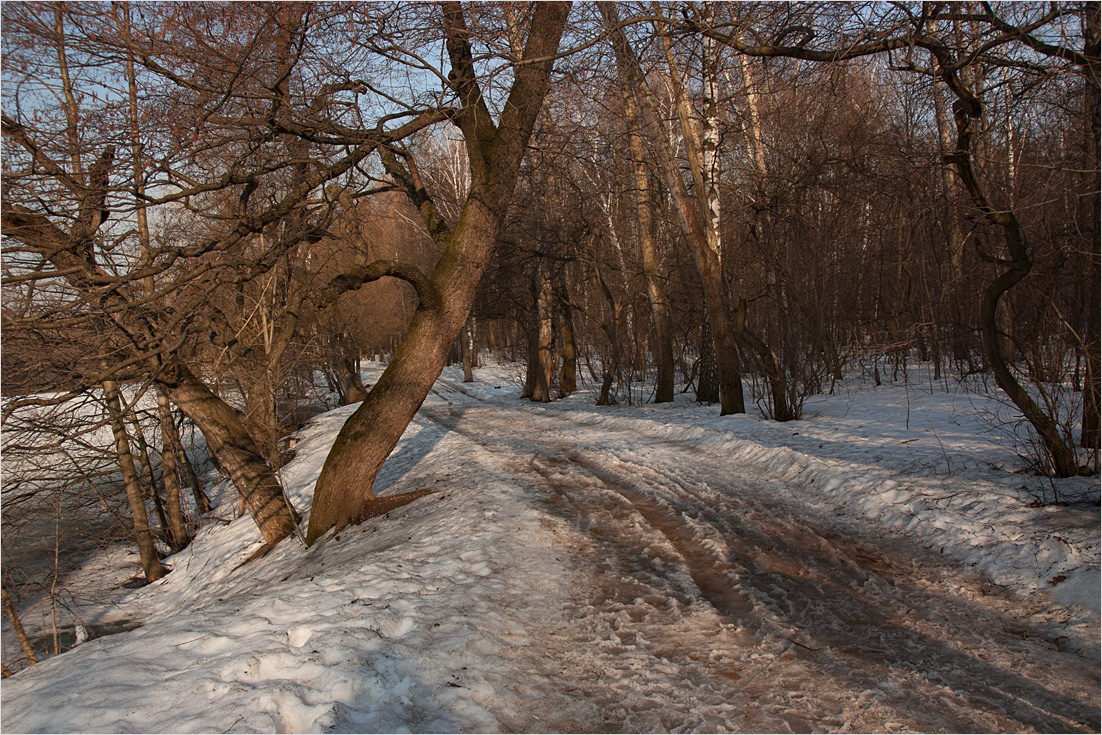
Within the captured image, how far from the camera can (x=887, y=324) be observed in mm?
15875

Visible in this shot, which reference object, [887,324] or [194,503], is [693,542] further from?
[194,503]

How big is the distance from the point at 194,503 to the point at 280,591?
12229mm

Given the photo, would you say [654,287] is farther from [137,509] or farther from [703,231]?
[137,509]

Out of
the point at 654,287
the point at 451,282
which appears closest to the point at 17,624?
the point at 451,282

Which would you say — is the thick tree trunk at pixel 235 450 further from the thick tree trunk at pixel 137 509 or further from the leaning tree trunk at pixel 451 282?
the thick tree trunk at pixel 137 509

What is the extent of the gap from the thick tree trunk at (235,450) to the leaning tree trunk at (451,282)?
1.14m

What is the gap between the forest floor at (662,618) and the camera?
3.21 metres

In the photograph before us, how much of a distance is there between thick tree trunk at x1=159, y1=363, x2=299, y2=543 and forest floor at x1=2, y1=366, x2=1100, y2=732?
2.07ft

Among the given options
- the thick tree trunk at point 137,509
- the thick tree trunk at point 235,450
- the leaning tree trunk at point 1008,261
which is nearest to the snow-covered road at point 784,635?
the leaning tree trunk at point 1008,261

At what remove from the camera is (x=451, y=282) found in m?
7.33

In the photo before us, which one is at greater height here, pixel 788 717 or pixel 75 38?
pixel 75 38

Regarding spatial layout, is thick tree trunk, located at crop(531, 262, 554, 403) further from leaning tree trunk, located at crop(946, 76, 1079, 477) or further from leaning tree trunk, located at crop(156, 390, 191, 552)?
leaning tree trunk, located at crop(946, 76, 1079, 477)

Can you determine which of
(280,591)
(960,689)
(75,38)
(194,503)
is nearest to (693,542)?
(960,689)

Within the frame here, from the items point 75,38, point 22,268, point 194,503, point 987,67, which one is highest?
point 75,38
